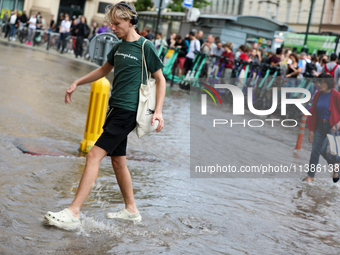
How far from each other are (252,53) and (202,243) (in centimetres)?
1522

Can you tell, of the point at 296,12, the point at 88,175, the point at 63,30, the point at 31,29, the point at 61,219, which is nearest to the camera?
the point at 61,219

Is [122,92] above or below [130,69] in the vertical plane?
below

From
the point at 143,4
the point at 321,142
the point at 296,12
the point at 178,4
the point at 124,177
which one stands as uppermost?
the point at 296,12

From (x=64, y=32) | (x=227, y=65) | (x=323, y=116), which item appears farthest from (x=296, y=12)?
(x=323, y=116)

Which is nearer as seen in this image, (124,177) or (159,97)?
(159,97)

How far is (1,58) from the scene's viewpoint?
17344mm

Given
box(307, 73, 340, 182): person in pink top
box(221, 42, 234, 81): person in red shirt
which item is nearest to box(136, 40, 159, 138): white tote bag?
box(307, 73, 340, 182): person in pink top

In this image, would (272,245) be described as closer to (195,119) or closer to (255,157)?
(255,157)

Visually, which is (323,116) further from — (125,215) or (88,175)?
(88,175)

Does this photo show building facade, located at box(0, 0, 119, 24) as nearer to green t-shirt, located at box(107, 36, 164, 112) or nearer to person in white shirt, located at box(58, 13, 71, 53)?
person in white shirt, located at box(58, 13, 71, 53)

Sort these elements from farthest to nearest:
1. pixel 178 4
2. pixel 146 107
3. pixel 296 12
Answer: pixel 296 12, pixel 178 4, pixel 146 107

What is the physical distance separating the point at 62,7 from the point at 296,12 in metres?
28.9

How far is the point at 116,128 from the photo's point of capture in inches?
166

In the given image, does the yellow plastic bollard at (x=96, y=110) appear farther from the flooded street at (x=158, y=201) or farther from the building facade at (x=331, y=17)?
the building facade at (x=331, y=17)
